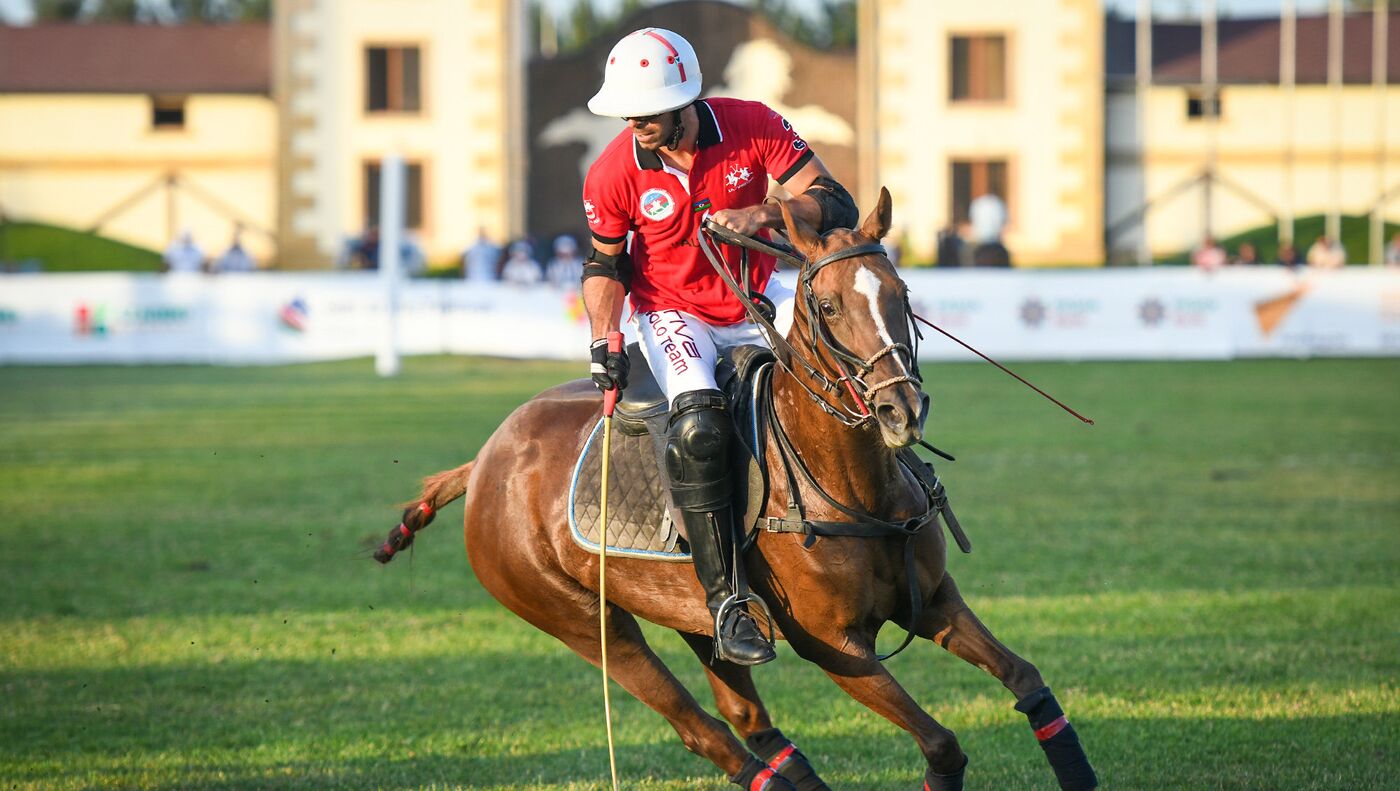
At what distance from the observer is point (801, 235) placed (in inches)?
210

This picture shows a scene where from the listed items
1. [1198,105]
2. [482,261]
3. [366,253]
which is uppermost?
[1198,105]

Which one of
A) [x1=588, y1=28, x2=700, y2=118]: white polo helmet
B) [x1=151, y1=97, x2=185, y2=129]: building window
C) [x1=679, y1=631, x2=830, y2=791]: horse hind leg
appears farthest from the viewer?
[x1=151, y1=97, x2=185, y2=129]: building window

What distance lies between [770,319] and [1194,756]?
253cm

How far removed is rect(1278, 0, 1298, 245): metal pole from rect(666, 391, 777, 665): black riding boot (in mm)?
36206

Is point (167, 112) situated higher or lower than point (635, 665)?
higher

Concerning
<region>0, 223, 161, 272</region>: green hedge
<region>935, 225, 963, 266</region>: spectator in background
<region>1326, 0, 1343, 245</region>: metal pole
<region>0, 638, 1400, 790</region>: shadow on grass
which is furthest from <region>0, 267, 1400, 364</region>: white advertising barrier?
<region>0, 638, 1400, 790</region>: shadow on grass

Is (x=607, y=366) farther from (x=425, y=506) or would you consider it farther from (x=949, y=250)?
(x=949, y=250)

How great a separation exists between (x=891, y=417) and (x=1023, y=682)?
49.3 inches

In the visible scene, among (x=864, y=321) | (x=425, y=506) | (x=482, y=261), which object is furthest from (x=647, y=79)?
(x=482, y=261)

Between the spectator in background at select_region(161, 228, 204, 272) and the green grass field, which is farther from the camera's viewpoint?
the spectator in background at select_region(161, 228, 204, 272)

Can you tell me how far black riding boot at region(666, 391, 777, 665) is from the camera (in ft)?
18.4

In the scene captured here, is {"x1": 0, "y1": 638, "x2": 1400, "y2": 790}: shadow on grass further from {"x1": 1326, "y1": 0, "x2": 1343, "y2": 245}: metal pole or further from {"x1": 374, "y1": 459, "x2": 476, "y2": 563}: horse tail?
{"x1": 1326, "y1": 0, "x2": 1343, "y2": 245}: metal pole

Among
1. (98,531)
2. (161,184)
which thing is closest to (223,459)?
(98,531)

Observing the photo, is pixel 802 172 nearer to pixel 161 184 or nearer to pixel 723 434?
pixel 723 434
